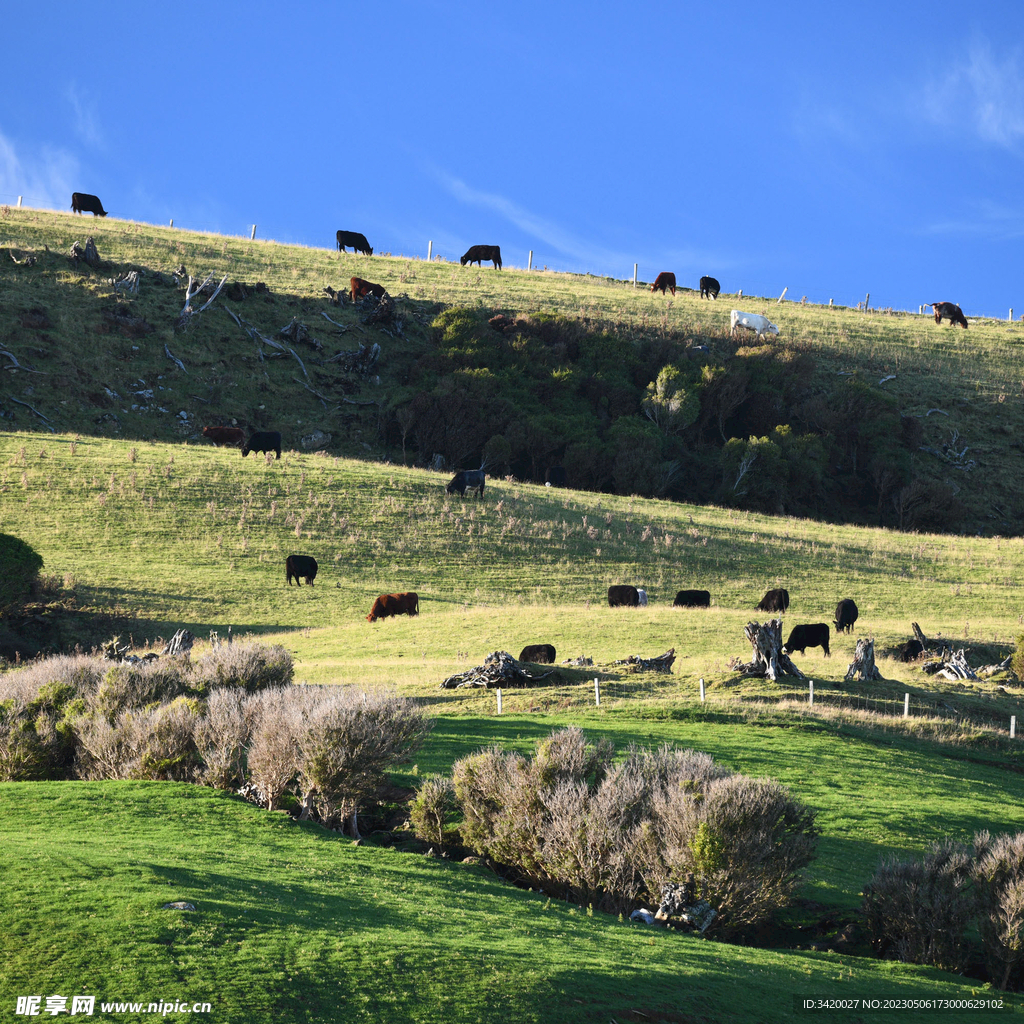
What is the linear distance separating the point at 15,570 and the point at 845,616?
24870mm

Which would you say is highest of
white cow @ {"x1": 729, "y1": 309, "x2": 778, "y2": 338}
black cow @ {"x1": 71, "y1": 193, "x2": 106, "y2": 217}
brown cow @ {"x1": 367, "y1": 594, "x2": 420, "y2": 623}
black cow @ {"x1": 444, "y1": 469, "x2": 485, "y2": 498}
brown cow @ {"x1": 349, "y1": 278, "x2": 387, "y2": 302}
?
black cow @ {"x1": 71, "y1": 193, "x2": 106, "y2": 217}

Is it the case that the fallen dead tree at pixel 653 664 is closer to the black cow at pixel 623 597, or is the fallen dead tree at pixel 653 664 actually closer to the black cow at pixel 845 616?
the black cow at pixel 623 597

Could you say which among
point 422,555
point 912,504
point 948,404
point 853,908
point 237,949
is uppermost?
point 948,404

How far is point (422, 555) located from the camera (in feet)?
123

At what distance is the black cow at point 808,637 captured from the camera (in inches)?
1072

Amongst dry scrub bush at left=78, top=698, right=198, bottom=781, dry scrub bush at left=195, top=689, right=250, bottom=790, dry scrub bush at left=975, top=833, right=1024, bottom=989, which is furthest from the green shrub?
dry scrub bush at left=975, top=833, right=1024, bottom=989

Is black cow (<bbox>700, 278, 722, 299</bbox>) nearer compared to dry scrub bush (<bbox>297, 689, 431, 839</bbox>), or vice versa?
dry scrub bush (<bbox>297, 689, 431, 839</bbox>)

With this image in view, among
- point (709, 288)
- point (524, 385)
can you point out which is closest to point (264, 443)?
point (524, 385)

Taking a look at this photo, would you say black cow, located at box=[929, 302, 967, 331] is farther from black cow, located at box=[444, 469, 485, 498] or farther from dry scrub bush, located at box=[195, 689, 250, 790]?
dry scrub bush, located at box=[195, 689, 250, 790]

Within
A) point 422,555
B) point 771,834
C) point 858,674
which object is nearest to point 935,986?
point 771,834

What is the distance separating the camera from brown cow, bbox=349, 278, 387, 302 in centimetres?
7494

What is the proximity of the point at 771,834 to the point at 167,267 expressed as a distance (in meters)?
73.0

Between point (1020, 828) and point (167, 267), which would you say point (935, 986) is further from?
point (167, 267)

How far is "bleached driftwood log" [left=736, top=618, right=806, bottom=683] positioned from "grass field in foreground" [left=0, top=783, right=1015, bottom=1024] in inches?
494
